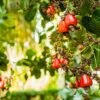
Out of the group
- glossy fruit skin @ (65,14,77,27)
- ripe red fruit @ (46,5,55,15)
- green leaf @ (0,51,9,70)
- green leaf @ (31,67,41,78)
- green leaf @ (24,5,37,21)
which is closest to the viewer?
glossy fruit skin @ (65,14,77,27)

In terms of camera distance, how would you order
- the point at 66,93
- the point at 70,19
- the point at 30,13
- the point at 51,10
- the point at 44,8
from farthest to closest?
the point at 30,13 < the point at 44,8 < the point at 51,10 < the point at 66,93 < the point at 70,19

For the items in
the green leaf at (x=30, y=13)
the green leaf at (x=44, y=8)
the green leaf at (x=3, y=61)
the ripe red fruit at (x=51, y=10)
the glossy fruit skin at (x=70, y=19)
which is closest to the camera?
the glossy fruit skin at (x=70, y=19)

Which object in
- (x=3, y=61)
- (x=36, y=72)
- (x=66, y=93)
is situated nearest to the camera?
(x=66, y=93)

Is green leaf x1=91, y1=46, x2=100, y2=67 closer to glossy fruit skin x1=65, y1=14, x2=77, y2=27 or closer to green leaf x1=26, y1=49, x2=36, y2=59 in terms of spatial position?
glossy fruit skin x1=65, y1=14, x2=77, y2=27

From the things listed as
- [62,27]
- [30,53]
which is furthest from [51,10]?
[30,53]

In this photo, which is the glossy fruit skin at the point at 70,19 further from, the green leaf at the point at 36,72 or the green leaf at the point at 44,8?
the green leaf at the point at 36,72

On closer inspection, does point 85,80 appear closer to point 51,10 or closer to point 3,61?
point 51,10

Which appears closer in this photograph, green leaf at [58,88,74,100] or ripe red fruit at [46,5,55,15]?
green leaf at [58,88,74,100]

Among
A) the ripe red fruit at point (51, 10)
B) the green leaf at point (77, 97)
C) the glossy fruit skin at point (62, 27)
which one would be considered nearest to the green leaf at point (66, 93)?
the green leaf at point (77, 97)

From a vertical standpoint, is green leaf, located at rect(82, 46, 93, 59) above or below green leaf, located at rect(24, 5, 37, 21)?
below

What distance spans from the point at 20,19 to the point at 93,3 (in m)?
2.81

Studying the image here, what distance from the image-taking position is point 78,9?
6.63 feet

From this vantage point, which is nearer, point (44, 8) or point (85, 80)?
point (85, 80)

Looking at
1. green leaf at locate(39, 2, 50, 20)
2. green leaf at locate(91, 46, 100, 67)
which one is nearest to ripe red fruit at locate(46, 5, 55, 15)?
green leaf at locate(39, 2, 50, 20)
